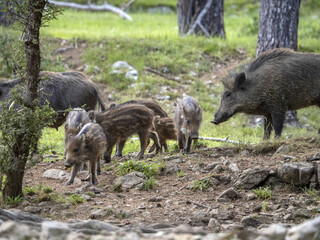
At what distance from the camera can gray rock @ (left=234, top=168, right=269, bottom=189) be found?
615 centimetres

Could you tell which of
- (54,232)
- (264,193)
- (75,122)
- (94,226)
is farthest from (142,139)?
(54,232)

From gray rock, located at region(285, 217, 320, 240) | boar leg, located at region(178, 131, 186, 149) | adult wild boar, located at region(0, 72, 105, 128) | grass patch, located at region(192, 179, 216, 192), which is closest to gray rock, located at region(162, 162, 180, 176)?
grass patch, located at region(192, 179, 216, 192)

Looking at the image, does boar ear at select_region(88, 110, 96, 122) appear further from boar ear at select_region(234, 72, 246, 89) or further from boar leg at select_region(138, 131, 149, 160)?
boar ear at select_region(234, 72, 246, 89)

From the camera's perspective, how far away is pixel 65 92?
30.8 feet

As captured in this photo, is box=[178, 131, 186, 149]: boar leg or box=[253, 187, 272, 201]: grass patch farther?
box=[178, 131, 186, 149]: boar leg

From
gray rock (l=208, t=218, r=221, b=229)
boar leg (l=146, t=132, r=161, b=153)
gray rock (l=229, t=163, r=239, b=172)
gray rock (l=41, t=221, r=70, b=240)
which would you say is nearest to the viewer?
gray rock (l=41, t=221, r=70, b=240)

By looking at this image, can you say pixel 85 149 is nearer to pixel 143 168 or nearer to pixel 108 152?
pixel 143 168

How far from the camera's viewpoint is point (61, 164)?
7.93 m

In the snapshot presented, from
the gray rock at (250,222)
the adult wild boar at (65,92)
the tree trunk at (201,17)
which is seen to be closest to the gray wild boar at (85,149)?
the gray rock at (250,222)

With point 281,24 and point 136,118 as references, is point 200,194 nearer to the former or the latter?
point 136,118

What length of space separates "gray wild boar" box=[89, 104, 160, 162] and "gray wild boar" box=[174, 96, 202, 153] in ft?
1.51

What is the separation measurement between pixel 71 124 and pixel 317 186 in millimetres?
3458

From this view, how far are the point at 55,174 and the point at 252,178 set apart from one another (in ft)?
8.97

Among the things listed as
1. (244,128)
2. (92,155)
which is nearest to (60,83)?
(92,155)
